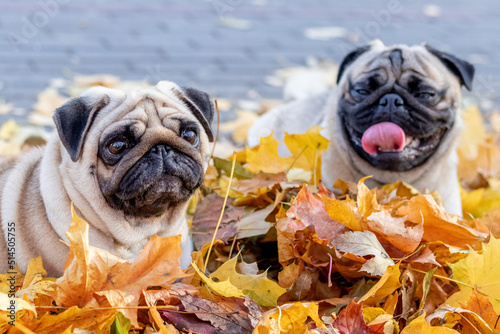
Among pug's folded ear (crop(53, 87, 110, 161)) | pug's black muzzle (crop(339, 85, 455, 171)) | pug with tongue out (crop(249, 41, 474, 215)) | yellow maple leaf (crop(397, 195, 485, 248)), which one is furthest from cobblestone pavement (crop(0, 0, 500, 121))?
yellow maple leaf (crop(397, 195, 485, 248))

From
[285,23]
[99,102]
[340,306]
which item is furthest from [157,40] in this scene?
[340,306]

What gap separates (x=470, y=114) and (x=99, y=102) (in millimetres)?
2988

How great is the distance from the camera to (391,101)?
2.88 m

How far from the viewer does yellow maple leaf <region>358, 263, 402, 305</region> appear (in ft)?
5.62

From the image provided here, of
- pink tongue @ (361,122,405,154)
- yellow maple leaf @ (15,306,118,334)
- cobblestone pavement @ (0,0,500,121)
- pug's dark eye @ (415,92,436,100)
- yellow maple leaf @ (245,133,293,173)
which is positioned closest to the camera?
yellow maple leaf @ (15,306,118,334)

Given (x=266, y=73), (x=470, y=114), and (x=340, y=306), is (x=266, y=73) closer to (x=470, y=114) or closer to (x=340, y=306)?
(x=470, y=114)

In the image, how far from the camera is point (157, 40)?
596 centimetres

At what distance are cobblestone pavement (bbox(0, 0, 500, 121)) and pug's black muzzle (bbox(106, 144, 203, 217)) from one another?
242 cm

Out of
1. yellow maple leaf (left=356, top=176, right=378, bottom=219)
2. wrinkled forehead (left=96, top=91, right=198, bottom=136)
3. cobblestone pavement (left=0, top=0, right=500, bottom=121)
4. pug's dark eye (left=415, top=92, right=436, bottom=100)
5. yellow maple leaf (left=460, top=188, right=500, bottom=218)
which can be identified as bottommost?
cobblestone pavement (left=0, top=0, right=500, bottom=121)

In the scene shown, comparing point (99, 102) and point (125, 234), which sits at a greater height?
point (99, 102)

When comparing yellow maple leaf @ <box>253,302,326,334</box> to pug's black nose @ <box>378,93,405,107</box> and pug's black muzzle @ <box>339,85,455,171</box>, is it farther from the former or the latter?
pug's black nose @ <box>378,93,405,107</box>

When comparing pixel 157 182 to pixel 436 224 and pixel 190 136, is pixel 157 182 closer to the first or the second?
pixel 190 136

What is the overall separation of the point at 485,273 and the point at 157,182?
1113 millimetres

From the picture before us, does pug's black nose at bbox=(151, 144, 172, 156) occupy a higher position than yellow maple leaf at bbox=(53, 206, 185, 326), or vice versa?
pug's black nose at bbox=(151, 144, 172, 156)
